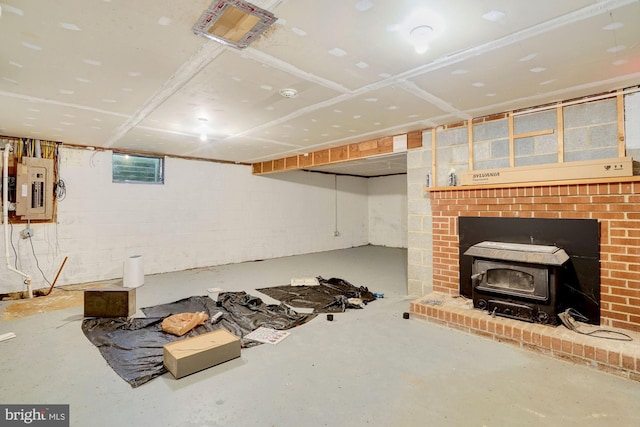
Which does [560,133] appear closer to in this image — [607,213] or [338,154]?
[607,213]

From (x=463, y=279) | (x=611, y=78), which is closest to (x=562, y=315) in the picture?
(x=463, y=279)

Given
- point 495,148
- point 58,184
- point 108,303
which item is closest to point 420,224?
point 495,148

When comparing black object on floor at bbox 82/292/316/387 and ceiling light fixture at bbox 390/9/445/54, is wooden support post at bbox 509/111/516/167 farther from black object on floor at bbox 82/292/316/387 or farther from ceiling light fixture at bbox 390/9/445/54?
black object on floor at bbox 82/292/316/387

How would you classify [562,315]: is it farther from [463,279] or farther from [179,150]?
[179,150]

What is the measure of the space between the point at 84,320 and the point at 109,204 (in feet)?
8.59

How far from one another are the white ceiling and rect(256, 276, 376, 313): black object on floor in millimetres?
2322

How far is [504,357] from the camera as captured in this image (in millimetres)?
2516

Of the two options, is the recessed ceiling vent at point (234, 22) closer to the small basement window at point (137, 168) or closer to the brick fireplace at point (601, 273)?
the brick fireplace at point (601, 273)

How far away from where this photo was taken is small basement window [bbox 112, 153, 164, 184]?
213 inches

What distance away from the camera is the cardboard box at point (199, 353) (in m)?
2.25

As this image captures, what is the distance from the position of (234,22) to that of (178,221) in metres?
5.11

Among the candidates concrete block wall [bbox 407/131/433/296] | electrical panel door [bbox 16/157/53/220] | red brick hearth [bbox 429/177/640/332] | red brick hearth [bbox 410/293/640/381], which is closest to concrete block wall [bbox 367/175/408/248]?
concrete block wall [bbox 407/131/433/296]

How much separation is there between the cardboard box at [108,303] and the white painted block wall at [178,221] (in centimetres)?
215

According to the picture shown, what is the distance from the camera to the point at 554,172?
2963 mm
